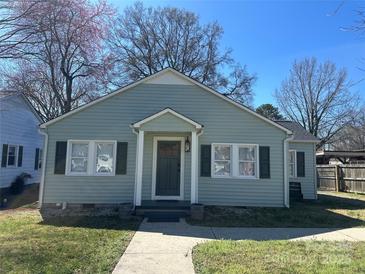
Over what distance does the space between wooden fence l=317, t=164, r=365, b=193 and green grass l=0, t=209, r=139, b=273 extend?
14.4m

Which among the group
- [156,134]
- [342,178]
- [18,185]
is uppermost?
[156,134]

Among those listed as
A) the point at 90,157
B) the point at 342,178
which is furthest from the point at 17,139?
the point at 342,178

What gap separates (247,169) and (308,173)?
4819 mm

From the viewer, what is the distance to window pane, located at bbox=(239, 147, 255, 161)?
12344 mm

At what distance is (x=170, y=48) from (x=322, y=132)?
19.2 metres

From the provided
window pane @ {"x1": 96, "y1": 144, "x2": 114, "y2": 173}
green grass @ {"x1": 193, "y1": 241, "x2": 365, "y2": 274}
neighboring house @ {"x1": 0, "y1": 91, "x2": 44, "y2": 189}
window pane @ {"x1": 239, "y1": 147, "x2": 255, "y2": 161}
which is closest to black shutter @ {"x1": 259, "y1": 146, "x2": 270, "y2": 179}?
window pane @ {"x1": 239, "y1": 147, "x2": 255, "y2": 161}

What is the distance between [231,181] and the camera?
12.1 meters

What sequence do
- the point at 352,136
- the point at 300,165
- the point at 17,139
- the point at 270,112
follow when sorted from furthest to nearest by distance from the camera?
the point at 352,136 → the point at 270,112 → the point at 17,139 → the point at 300,165

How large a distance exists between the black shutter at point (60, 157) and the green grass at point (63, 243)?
83.7 inches

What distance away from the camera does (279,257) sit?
5.94 meters

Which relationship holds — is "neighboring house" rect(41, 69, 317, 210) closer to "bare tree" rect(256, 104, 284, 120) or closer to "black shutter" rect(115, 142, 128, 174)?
"black shutter" rect(115, 142, 128, 174)

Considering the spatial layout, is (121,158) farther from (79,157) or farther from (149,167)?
(79,157)

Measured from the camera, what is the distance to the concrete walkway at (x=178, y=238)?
5.50 metres

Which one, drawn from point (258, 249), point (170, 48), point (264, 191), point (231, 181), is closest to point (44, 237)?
point (258, 249)
